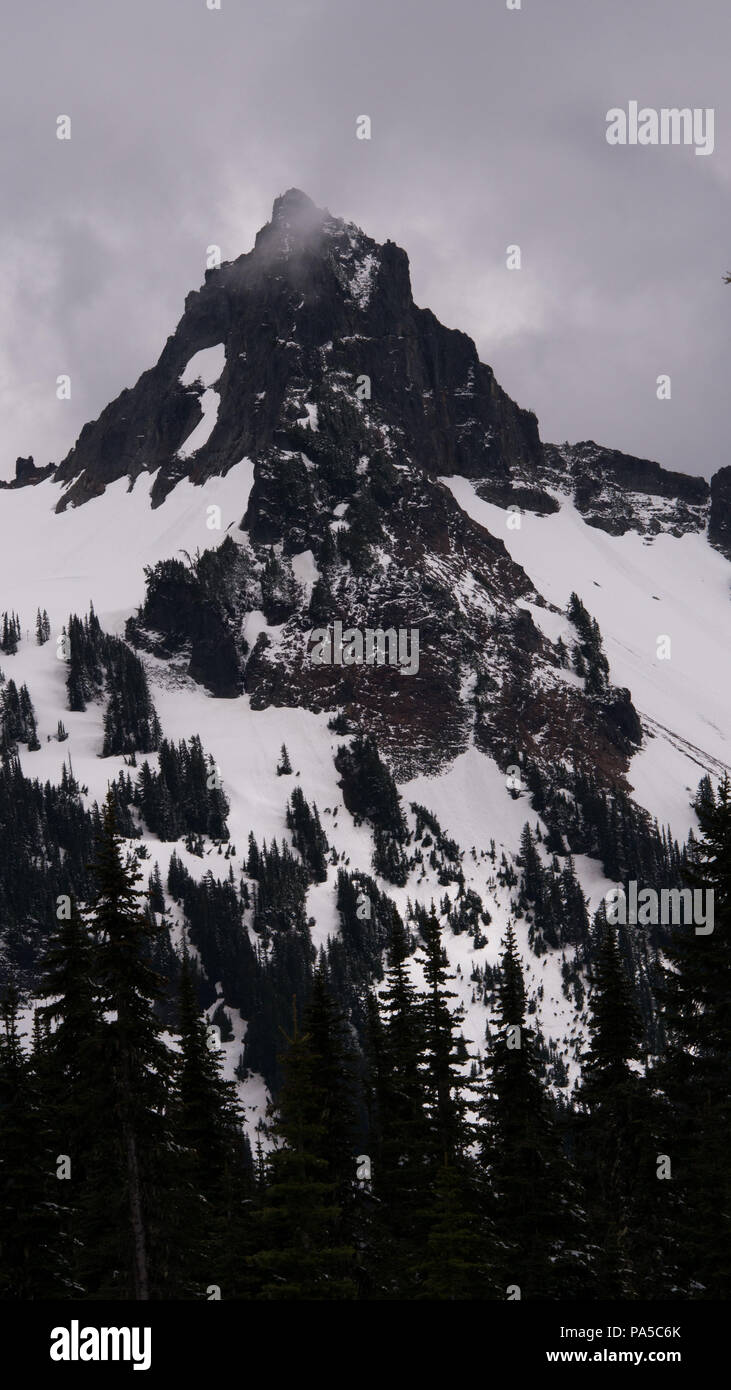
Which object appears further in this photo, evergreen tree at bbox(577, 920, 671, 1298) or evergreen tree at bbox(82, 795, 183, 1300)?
evergreen tree at bbox(577, 920, 671, 1298)

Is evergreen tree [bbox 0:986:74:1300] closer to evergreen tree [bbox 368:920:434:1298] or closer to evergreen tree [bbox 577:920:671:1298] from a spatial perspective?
evergreen tree [bbox 368:920:434:1298]

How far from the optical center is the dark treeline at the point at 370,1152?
32.3 metres

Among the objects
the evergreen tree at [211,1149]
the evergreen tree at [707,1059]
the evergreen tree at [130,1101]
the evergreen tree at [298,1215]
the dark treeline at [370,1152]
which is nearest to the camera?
the evergreen tree at [298,1215]

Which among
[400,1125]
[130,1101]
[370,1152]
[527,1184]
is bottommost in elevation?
[527,1184]

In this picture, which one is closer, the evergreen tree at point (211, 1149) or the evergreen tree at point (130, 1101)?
the evergreen tree at point (130, 1101)

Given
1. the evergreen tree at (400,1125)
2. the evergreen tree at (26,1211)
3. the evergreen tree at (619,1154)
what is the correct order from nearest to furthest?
the evergreen tree at (26,1211)
the evergreen tree at (619,1154)
the evergreen tree at (400,1125)

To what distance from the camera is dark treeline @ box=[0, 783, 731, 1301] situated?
32.3m

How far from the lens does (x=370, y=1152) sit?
48250 mm

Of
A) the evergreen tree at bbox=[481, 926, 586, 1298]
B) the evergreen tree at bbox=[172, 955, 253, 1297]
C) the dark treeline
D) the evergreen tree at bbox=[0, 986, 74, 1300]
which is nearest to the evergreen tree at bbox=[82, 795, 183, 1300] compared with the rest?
the dark treeline

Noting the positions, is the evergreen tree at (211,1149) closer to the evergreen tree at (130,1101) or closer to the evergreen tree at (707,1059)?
the evergreen tree at (130,1101)

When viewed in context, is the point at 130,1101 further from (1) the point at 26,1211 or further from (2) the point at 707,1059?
(2) the point at 707,1059

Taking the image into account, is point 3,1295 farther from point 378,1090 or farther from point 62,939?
point 378,1090

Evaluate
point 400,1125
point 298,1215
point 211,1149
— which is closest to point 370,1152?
point 400,1125

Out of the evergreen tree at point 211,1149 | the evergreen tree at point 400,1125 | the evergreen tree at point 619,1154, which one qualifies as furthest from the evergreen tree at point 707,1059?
the evergreen tree at point 211,1149
